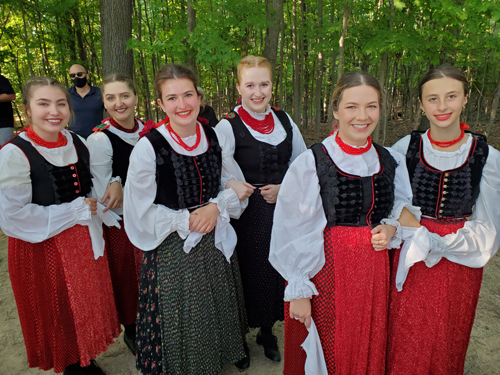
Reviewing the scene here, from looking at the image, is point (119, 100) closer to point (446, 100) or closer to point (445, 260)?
point (446, 100)

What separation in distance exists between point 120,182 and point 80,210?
0.40 metres

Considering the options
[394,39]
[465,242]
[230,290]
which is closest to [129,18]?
[394,39]

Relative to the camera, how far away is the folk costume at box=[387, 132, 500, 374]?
1754mm

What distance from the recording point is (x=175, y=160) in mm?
1854

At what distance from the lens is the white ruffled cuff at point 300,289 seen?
163 cm

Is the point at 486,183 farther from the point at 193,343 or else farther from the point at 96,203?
the point at 96,203

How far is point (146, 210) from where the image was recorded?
1805 mm

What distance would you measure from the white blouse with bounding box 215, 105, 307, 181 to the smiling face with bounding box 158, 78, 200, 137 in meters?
0.32

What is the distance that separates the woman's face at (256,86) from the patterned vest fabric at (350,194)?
2.35 ft

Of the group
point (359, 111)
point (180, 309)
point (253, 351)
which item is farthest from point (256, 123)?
point (253, 351)

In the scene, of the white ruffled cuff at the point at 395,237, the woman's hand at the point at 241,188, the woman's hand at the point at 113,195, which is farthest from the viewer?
the woman's hand at the point at 113,195

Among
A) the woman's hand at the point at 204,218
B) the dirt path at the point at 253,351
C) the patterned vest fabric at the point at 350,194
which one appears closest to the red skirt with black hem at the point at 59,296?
the dirt path at the point at 253,351

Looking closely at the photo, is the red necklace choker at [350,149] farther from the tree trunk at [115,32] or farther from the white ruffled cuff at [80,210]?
the tree trunk at [115,32]

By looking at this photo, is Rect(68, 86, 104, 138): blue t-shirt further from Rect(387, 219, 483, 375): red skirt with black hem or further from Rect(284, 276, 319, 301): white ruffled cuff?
Rect(387, 219, 483, 375): red skirt with black hem
